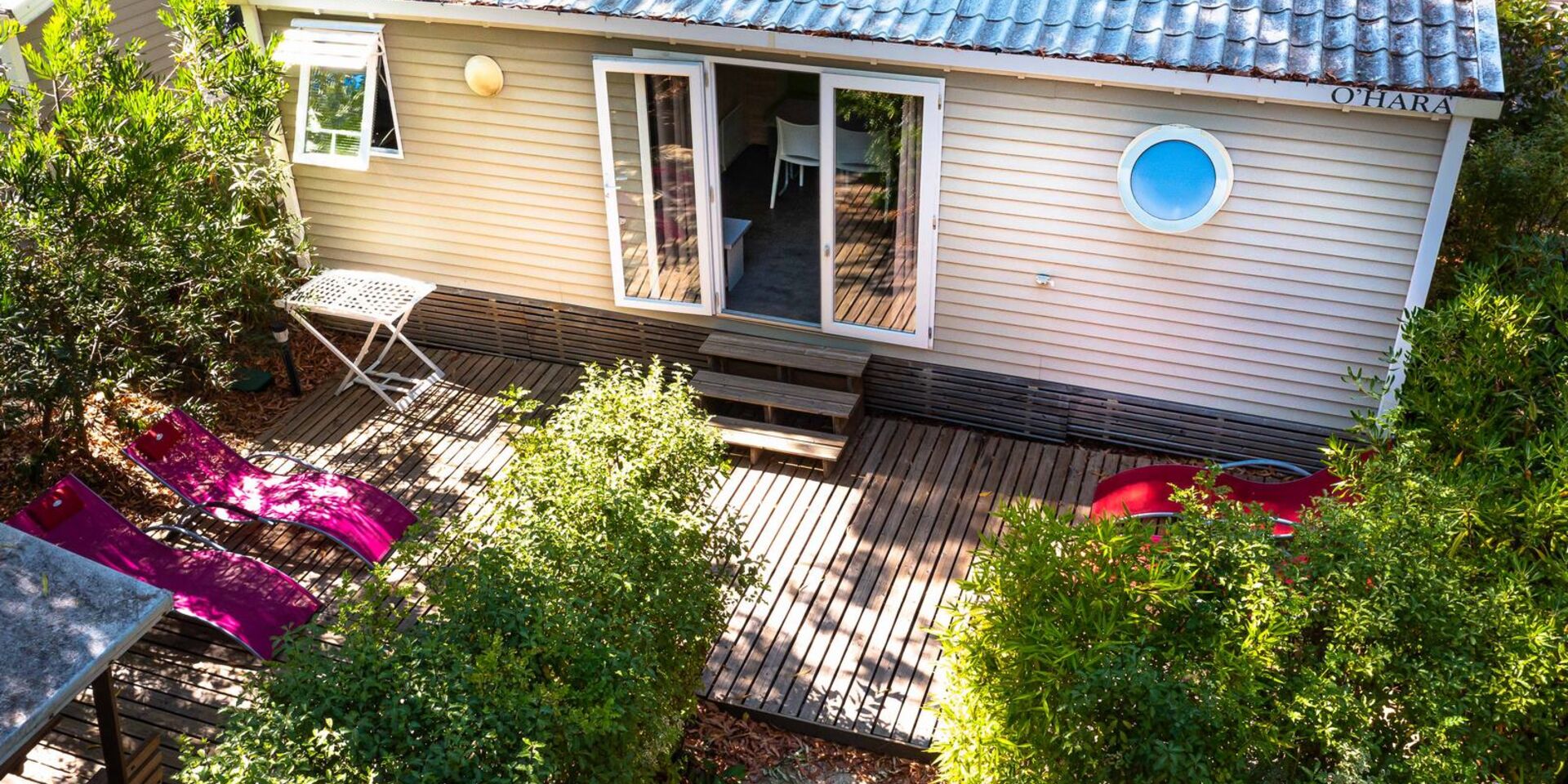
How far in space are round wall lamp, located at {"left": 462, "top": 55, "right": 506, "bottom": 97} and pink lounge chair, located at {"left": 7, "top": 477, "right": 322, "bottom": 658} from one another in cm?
336

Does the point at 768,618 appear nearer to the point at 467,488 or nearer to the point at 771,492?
the point at 771,492

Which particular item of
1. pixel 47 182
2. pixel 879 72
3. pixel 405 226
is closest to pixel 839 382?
pixel 879 72

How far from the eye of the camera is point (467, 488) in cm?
802

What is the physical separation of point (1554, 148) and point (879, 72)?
411 cm

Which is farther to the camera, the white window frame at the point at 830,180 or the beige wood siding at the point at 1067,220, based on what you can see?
the white window frame at the point at 830,180

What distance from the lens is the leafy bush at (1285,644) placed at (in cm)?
427

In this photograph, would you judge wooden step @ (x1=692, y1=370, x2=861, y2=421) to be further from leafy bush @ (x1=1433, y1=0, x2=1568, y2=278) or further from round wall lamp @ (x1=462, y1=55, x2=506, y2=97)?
leafy bush @ (x1=1433, y1=0, x2=1568, y2=278)

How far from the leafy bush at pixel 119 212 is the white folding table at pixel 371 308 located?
351 millimetres

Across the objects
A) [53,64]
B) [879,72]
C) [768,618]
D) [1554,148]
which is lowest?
[768,618]

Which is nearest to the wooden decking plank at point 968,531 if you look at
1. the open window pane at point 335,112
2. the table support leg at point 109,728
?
the table support leg at point 109,728

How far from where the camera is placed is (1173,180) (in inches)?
283

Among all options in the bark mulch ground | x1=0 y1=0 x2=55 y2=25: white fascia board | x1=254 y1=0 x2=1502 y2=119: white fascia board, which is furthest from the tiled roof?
x1=0 y1=0 x2=55 y2=25: white fascia board

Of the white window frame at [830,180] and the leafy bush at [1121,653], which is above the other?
the white window frame at [830,180]

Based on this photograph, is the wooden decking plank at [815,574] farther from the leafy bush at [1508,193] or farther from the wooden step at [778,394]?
the leafy bush at [1508,193]
